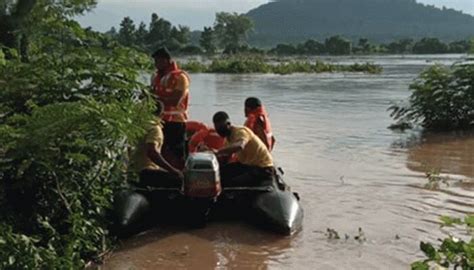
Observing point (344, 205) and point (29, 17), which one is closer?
point (29, 17)

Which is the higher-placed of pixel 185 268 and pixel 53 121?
pixel 53 121

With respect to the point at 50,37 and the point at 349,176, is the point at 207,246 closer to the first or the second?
the point at 50,37

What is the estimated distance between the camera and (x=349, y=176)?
12.5 m

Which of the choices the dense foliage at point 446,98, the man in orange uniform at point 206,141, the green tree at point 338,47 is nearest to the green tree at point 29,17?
the man in orange uniform at point 206,141

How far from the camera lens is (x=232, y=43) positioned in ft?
351

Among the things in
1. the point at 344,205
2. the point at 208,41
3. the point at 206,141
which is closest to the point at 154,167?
the point at 206,141

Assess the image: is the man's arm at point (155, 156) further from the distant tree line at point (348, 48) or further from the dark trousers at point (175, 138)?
the distant tree line at point (348, 48)

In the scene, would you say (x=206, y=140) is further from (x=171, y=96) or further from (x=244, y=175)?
(x=244, y=175)

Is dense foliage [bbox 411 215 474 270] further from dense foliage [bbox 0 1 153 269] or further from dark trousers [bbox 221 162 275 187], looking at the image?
dark trousers [bbox 221 162 275 187]

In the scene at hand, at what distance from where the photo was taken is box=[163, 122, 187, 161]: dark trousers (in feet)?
32.1

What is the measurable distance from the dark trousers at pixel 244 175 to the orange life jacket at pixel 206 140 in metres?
0.93

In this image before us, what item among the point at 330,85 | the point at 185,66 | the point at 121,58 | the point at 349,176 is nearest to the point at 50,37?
the point at 121,58

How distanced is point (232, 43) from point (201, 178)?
9997 centimetres

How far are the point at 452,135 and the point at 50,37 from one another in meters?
12.8
